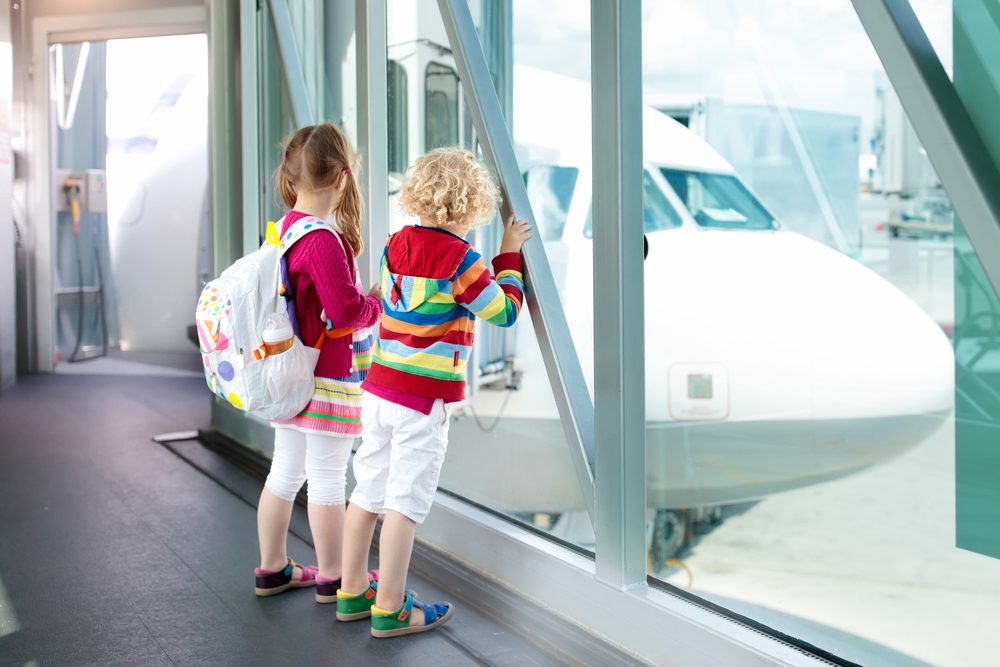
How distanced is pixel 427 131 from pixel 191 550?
1.48 metres

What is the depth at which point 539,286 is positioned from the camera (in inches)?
92.0

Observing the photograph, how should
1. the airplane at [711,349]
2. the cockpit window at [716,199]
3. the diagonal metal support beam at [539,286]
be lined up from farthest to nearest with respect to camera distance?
1. the diagonal metal support beam at [539,286]
2. the cockpit window at [716,199]
3. the airplane at [711,349]

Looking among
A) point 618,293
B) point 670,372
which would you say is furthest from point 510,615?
point 618,293

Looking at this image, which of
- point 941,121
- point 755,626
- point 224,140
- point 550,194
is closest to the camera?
point 941,121

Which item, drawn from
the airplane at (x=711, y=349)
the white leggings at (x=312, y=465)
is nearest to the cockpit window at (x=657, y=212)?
the airplane at (x=711, y=349)

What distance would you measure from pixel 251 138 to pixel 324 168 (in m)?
2.25

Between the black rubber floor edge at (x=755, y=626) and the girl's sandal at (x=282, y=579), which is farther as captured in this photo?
the girl's sandal at (x=282, y=579)

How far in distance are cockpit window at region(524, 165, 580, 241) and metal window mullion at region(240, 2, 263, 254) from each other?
2161 mm

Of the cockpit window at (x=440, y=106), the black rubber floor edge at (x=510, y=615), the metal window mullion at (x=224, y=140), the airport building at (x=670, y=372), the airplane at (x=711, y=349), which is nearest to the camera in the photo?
the airport building at (x=670, y=372)

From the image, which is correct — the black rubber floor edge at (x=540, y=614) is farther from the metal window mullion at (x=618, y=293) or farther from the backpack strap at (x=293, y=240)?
the backpack strap at (x=293, y=240)

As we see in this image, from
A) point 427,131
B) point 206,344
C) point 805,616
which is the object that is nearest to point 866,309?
point 805,616

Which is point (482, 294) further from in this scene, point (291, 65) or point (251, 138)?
point (251, 138)

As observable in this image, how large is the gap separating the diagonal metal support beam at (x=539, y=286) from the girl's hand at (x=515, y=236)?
0.15 feet

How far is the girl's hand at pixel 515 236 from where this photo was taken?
229cm
